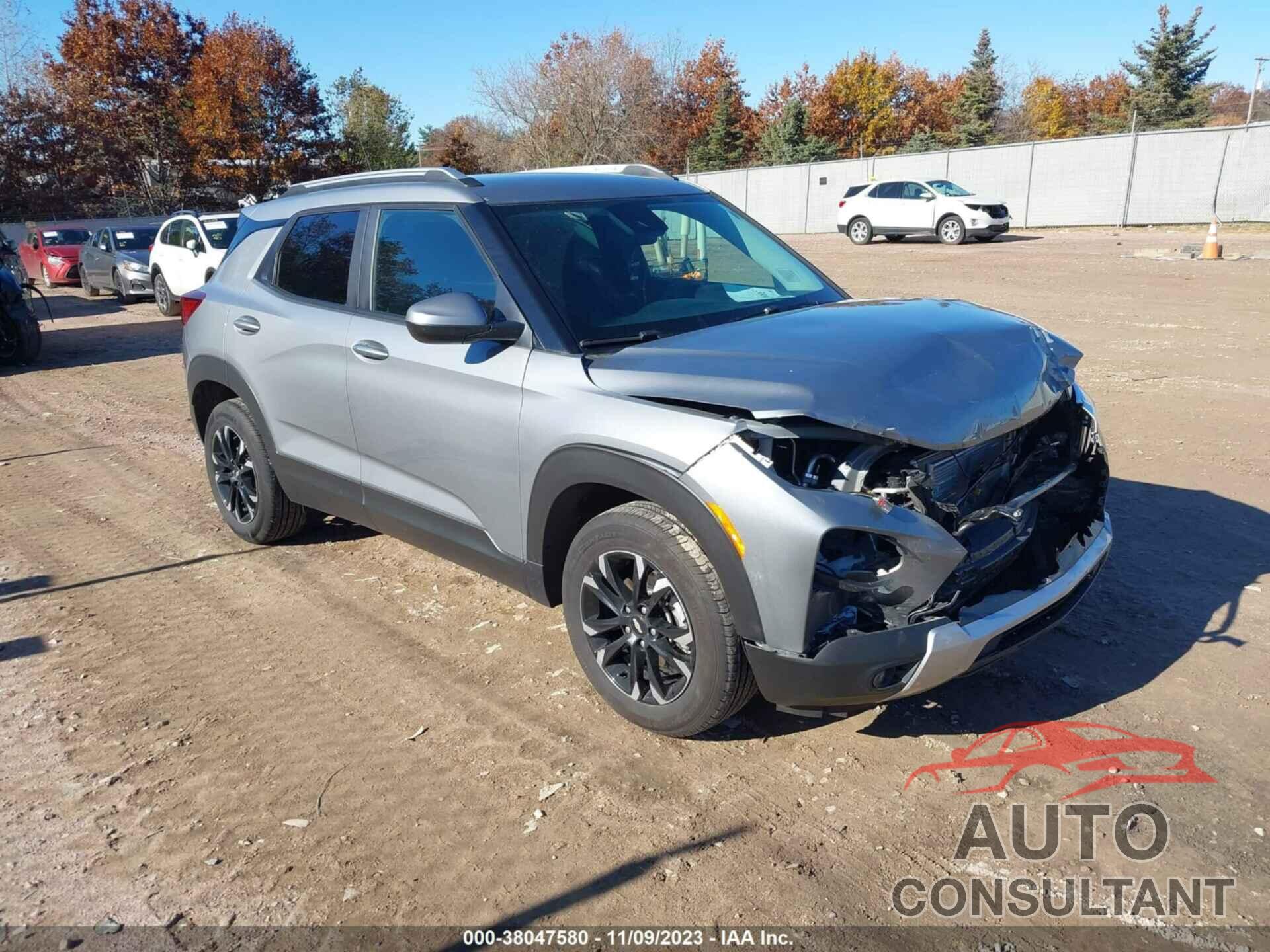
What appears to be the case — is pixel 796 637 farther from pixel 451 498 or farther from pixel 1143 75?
pixel 1143 75

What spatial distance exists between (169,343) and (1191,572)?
13.6 meters

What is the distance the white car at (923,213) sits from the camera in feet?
79.3

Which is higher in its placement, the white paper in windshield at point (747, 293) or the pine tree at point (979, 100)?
the pine tree at point (979, 100)

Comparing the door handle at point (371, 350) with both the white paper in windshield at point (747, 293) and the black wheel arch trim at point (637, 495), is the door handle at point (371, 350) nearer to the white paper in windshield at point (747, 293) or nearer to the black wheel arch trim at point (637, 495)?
the black wheel arch trim at point (637, 495)

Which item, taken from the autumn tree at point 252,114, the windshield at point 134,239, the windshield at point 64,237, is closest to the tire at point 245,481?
the windshield at point 134,239

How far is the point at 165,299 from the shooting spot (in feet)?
56.0

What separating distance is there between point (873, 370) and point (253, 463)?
12.0 ft

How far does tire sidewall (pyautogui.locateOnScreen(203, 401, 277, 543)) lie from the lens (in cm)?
533

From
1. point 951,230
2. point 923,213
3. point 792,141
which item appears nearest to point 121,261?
→ point 923,213

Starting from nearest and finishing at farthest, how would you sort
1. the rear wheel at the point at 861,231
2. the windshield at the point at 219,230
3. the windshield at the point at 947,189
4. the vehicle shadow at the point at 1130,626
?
the vehicle shadow at the point at 1130,626 < the windshield at the point at 219,230 < the windshield at the point at 947,189 < the rear wheel at the point at 861,231

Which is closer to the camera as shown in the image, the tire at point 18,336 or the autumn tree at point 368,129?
the tire at point 18,336

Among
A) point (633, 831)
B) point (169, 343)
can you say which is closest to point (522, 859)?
point (633, 831)

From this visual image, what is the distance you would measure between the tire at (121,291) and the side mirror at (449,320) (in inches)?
693
